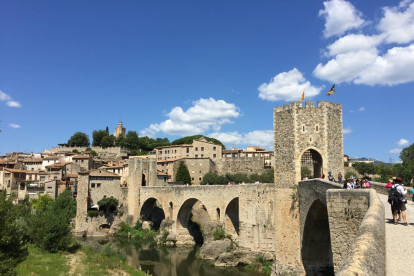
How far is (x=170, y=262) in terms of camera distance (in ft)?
102

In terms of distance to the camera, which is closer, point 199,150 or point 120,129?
point 199,150

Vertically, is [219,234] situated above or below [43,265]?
above

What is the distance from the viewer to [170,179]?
62.3 m

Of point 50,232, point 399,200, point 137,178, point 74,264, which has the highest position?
point 137,178

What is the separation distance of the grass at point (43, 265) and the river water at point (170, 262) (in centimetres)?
709

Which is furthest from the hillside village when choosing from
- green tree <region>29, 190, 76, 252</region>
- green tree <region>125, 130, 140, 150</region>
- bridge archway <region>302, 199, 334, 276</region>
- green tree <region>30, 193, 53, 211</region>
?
bridge archway <region>302, 199, 334, 276</region>

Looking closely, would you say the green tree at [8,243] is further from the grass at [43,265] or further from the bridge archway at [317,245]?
the bridge archway at [317,245]

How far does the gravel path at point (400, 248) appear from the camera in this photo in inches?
211

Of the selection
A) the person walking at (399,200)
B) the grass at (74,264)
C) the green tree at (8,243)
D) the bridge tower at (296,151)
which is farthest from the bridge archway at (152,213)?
the person walking at (399,200)

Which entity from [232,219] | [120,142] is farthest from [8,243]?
[120,142]

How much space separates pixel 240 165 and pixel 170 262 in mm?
37547

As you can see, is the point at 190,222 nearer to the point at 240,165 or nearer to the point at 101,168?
the point at 101,168

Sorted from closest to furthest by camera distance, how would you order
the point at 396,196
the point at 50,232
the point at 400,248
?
the point at 400,248
the point at 396,196
the point at 50,232

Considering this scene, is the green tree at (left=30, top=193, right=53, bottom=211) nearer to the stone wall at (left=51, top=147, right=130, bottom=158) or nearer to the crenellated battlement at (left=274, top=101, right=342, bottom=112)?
the crenellated battlement at (left=274, top=101, right=342, bottom=112)
